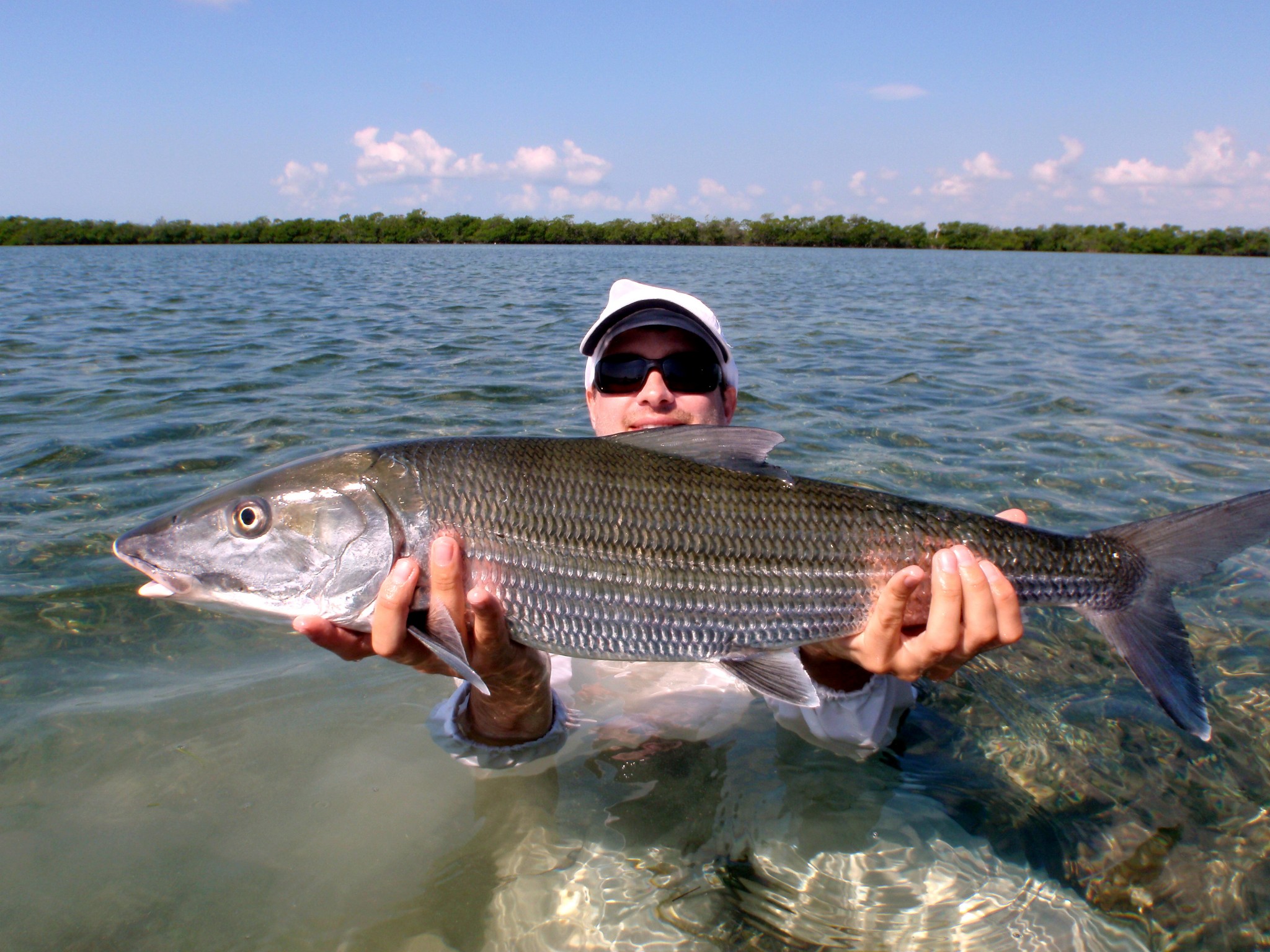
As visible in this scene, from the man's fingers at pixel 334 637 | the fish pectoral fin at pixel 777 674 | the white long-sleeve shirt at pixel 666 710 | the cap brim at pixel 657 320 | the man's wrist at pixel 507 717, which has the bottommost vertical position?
the white long-sleeve shirt at pixel 666 710

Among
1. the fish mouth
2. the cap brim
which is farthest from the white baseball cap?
the fish mouth

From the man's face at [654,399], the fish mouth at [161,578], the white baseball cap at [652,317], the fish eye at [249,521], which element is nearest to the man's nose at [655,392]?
the man's face at [654,399]

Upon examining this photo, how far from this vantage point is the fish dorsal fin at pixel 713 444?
9.96ft

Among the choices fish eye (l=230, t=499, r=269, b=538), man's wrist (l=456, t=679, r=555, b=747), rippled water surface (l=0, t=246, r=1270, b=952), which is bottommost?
rippled water surface (l=0, t=246, r=1270, b=952)

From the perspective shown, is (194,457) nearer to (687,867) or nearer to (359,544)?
(359,544)

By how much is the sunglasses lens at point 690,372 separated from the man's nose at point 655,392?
3 centimetres

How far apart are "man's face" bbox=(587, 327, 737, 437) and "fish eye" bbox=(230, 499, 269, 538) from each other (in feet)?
6.59

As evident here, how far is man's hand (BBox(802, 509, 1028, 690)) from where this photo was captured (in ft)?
9.30

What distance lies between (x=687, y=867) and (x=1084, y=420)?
8798 mm

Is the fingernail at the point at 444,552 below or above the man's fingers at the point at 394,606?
above

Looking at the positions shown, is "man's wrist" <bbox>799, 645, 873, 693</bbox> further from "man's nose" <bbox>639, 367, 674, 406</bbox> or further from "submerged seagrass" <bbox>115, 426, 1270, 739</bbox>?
"man's nose" <bbox>639, 367, 674, 406</bbox>

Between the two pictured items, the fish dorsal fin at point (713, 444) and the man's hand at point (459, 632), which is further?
the fish dorsal fin at point (713, 444)

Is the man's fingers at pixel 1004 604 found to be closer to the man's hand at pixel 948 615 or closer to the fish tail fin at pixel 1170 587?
the man's hand at pixel 948 615

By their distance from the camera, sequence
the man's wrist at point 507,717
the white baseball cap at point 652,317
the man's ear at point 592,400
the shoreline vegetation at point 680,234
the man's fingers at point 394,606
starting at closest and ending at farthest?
the man's fingers at point 394,606
the man's wrist at point 507,717
the white baseball cap at point 652,317
the man's ear at point 592,400
the shoreline vegetation at point 680,234
